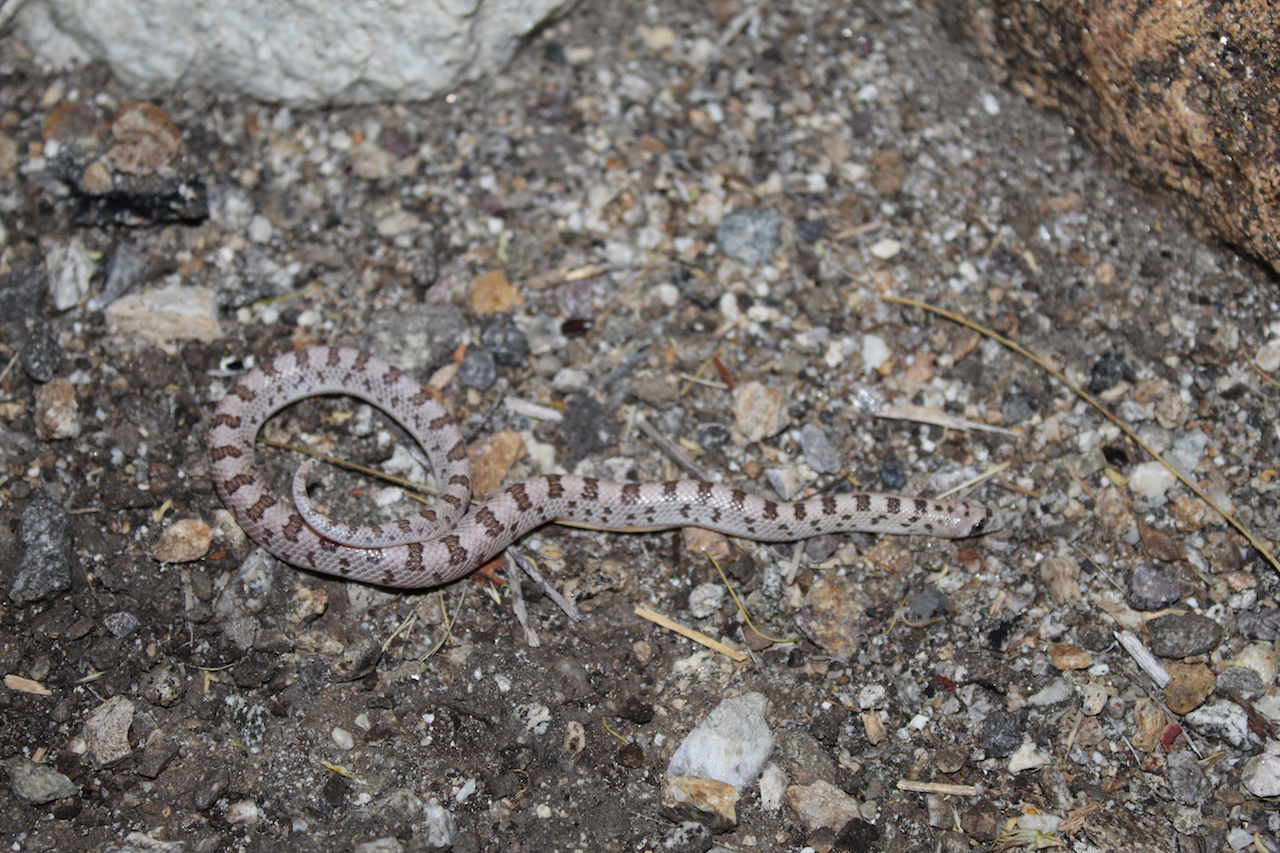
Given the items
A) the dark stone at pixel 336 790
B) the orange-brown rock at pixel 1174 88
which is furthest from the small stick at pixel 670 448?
the orange-brown rock at pixel 1174 88

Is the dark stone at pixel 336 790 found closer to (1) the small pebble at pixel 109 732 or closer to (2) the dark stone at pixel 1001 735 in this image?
(1) the small pebble at pixel 109 732

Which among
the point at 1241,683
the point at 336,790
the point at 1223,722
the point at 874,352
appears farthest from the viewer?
the point at 874,352

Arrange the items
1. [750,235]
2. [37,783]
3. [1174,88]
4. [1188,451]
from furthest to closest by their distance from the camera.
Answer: [750,235]
[1188,451]
[1174,88]
[37,783]

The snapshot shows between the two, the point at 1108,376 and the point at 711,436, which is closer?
the point at 711,436

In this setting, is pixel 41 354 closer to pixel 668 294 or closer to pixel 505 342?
pixel 505 342

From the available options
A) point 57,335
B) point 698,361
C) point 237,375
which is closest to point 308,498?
point 237,375

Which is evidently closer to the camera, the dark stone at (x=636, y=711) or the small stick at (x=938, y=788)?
the small stick at (x=938, y=788)

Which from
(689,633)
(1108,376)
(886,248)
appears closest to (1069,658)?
(1108,376)
